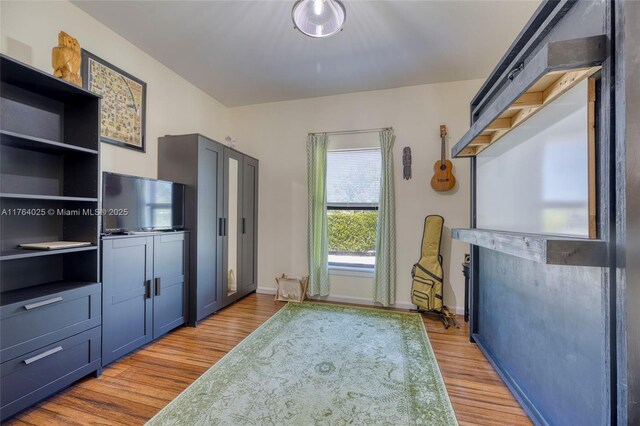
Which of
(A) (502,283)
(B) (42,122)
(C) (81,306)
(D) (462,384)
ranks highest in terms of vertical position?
(B) (42,122)

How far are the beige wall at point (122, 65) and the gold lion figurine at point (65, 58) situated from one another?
26 cm

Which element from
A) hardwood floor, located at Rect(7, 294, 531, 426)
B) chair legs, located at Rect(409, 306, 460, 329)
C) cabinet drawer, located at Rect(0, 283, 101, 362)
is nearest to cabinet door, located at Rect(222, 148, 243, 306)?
hardwood floor, located at Rect(7, 294, 531, 426)

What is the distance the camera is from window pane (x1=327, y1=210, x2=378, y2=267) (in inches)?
142

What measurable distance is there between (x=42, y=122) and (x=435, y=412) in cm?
320

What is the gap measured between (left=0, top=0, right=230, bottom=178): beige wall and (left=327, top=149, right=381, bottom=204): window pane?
1774 millimetres

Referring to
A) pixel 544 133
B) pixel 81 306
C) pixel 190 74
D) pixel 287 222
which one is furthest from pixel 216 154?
pixel 544 133

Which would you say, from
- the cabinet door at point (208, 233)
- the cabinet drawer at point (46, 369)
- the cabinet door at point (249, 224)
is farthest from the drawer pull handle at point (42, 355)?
the cabinet door at point (249, 224)

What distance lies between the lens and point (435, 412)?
159 cm

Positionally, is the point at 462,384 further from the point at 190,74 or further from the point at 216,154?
the point at 190,74

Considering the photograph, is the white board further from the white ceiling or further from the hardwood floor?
the white ceiling

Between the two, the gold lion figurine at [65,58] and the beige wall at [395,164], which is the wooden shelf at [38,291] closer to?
the gold lion figurine at [65,58]

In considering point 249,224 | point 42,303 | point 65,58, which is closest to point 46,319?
point 42,303

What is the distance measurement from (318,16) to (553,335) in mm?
2451

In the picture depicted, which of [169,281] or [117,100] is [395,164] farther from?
[117,100]
